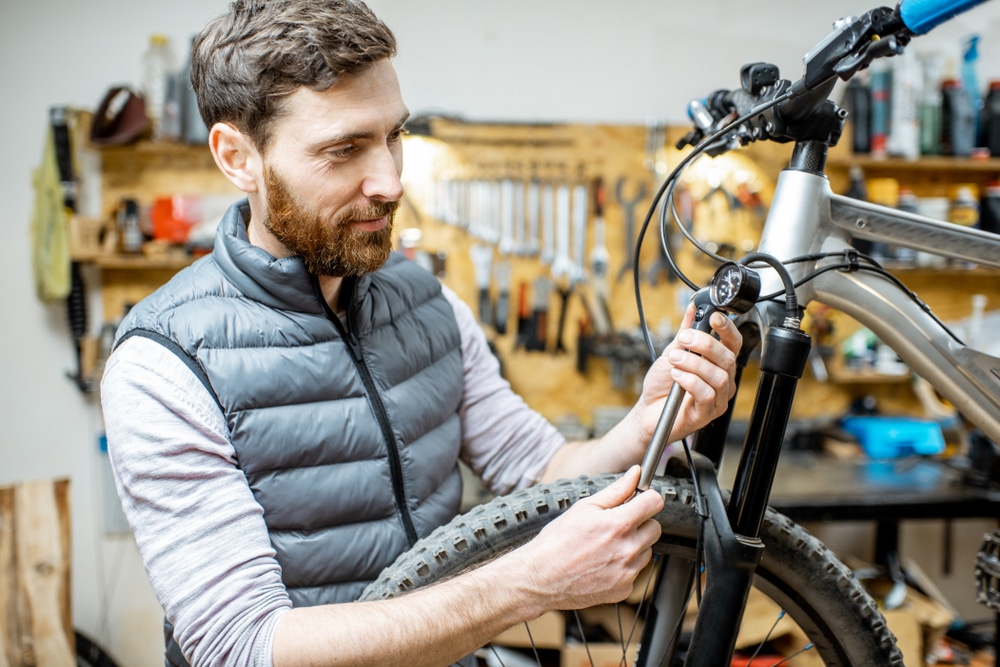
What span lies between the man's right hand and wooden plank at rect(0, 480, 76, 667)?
1.69 m

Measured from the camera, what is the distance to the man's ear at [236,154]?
913 millimetres

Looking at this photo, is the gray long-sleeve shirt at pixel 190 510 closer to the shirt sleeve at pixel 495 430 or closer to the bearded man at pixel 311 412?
the bearded man at pixel 311 412

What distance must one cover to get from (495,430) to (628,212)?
5.75 ft

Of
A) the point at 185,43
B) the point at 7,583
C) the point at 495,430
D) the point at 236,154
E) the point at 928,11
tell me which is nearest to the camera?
the point at 928,11

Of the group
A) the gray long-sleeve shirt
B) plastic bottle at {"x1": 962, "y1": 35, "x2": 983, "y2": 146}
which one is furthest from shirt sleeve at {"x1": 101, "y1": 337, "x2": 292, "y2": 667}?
plastic bottle at {"x1": 962, "y1": 35, "x2": 983, "y2": 146}

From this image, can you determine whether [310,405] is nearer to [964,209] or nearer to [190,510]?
[190,510]

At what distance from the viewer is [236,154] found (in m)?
0.94

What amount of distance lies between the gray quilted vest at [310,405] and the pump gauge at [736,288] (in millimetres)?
482

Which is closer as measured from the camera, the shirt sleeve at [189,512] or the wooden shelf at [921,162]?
the shirt sleeve at [189,512]

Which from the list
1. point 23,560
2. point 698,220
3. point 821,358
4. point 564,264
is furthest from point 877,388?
point 23,560

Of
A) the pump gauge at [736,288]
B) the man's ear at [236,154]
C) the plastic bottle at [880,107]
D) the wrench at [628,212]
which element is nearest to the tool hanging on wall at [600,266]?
the wrench at [628,212]

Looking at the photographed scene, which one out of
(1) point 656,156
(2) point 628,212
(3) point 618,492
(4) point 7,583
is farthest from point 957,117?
(4) point 7,583

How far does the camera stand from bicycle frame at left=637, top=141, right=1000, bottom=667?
2.43ft

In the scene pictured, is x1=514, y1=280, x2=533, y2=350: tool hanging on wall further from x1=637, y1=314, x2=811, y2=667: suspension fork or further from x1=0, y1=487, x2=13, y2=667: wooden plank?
x1=637, y1=314, x2=811, y2=667: suspension fork
